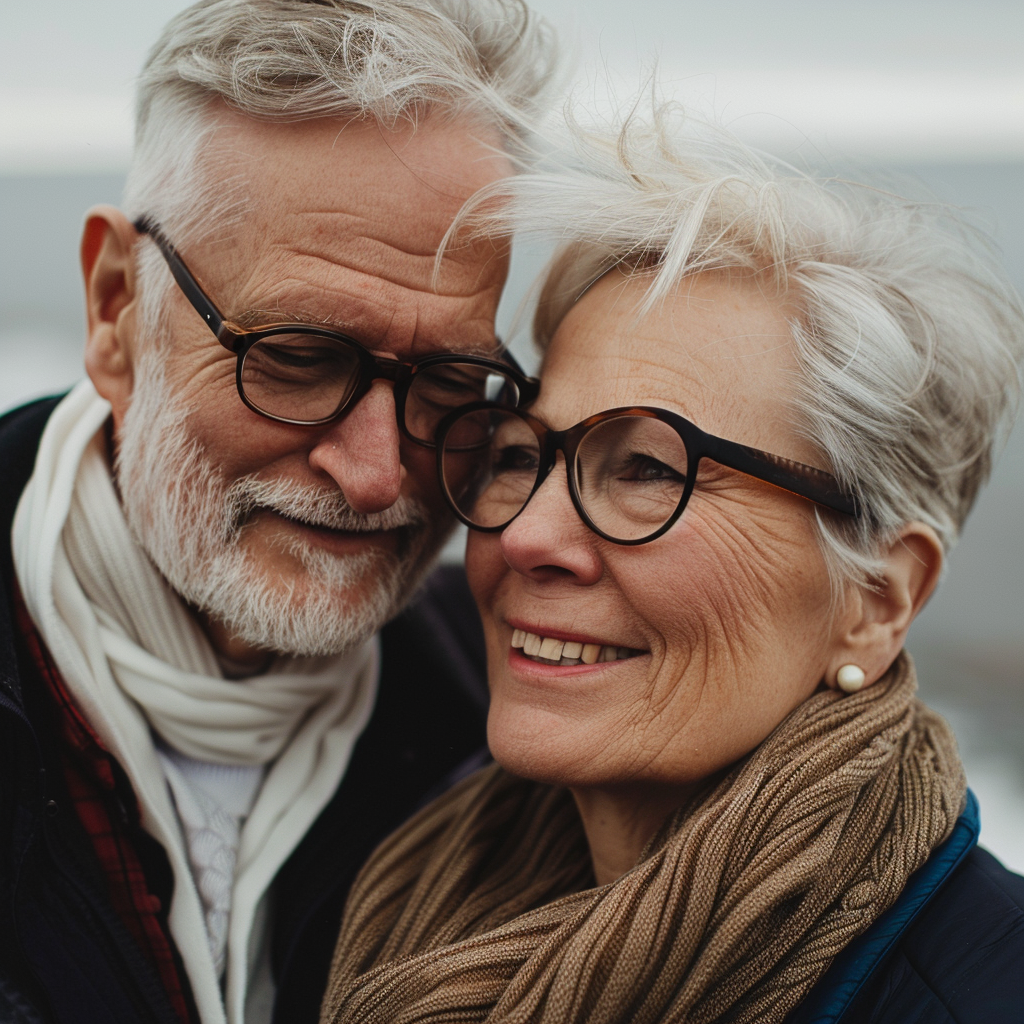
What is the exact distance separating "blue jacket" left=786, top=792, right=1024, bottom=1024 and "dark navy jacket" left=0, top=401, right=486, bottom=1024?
1.04 meters

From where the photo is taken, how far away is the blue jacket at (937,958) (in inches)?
52.1

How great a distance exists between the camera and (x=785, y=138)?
6.08ft

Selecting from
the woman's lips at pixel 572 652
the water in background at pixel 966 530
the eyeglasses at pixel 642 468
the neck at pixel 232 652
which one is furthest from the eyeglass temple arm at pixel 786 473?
the water in background at pixel 966 530

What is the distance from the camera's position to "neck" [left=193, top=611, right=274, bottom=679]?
6.84 feet

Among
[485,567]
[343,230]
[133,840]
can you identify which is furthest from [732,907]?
[343,230]

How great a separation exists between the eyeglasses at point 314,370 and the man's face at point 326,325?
0.10ft

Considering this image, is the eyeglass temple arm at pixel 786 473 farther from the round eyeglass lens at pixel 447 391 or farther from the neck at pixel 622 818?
the neck at pixel 622 818

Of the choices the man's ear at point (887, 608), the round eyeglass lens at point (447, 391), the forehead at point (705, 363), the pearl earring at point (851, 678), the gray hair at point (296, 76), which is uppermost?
the gray hair at point (296, 76)

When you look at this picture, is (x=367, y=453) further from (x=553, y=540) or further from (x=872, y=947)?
(x=872, y=947)

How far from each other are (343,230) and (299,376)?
0.30 metres

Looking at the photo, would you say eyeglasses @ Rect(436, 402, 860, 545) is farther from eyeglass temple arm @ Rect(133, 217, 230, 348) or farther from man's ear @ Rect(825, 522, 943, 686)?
eyeglass temple arm @ Rect(133, 217, 230, 348)

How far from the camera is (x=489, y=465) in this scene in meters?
1.93

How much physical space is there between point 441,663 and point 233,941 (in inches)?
37.8

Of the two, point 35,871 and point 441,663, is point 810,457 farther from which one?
point 35,871
